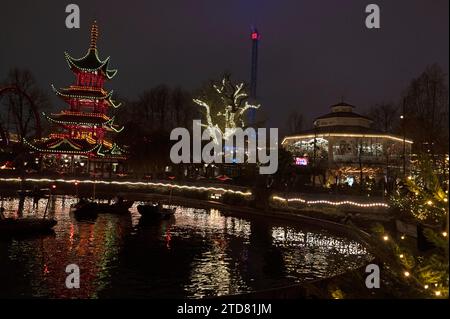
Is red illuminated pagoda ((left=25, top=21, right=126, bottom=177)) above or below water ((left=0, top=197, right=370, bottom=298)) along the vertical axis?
above

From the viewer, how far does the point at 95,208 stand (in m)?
35.7

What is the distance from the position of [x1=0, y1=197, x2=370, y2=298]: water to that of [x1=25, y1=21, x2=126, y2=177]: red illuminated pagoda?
99.4 feet

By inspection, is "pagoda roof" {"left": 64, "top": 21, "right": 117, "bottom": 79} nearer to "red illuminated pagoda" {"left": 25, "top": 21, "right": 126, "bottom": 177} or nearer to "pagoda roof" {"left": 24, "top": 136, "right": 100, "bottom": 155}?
"red illuminated pagoda" {"left": 25, "top": 21, "right": 126, "bottom": 177}

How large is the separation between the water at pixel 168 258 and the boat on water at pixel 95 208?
2.59 ft

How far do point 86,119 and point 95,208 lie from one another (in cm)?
3400

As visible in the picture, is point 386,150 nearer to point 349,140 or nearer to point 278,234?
point 349,140

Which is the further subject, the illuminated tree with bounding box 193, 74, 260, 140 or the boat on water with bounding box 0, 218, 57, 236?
the illuminated tree with bounding box 193, 74, 260, 140

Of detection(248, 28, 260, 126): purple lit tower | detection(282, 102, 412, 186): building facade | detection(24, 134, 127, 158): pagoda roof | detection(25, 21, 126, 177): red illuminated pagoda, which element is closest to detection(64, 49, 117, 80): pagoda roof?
detection(25, 21, 126, 177): red illuminated pagoda

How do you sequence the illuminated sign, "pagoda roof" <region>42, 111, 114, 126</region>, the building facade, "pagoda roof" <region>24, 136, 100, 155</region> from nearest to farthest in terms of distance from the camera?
the illuminated sign → "pagoda roof" <region>24, 136, 100, 155</region> → the building facade → "pagoda roof" <region>42, 111, 114, 126</region>

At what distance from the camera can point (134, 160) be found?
81.3 m

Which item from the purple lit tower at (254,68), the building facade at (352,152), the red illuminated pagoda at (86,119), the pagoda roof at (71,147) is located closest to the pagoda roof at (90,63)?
the red illuminated pagoda at (86,119)

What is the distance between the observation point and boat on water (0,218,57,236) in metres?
25.0
